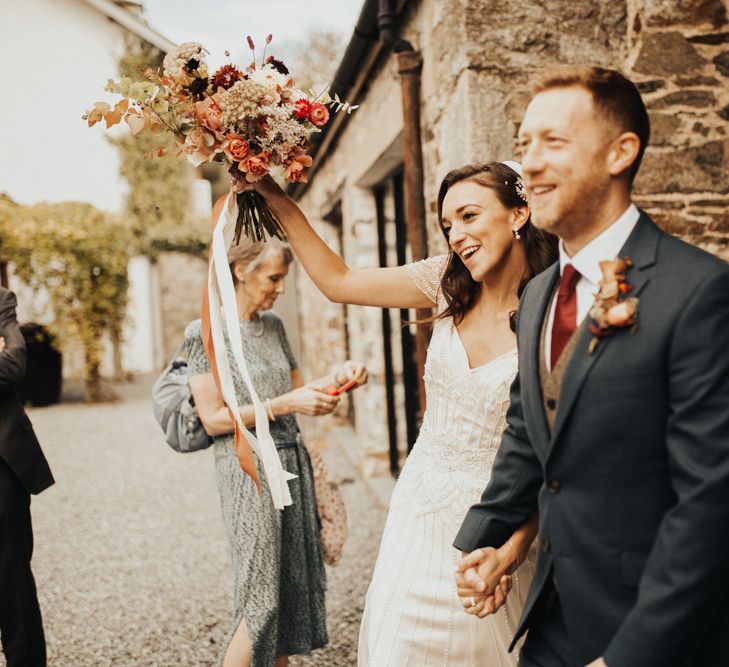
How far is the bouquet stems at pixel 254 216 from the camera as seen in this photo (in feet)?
7.58

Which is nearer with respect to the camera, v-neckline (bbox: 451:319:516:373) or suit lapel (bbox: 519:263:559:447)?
suit lapel (bbox: 519:263:559:447)

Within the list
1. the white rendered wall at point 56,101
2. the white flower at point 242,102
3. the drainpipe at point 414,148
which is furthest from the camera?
the white rendered wall at point 56,101

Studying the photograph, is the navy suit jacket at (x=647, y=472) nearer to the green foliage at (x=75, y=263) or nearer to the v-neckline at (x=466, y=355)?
the v-neckline at (x=466, y=355)

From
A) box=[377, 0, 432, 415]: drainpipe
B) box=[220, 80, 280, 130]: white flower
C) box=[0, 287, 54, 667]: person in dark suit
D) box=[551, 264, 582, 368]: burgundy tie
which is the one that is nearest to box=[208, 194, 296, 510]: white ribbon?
box=[220, 80, 280, 130]: white flower

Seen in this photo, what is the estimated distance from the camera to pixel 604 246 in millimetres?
1448

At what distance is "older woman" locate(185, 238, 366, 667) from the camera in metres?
2.72

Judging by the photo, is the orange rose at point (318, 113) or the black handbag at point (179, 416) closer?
the orange rose at point (318, 113)

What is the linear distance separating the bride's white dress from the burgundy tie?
0.60 m

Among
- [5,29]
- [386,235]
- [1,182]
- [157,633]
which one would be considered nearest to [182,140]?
[157,633]

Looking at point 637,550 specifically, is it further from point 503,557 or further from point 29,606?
point 29,606

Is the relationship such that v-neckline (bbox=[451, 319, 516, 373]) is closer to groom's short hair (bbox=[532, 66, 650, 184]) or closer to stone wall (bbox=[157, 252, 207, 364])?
groom's short hair (bbox=[532, 66, 650, 184])

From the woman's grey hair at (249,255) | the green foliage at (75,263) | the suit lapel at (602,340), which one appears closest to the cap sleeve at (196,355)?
the woman's grey hair at (249,255)

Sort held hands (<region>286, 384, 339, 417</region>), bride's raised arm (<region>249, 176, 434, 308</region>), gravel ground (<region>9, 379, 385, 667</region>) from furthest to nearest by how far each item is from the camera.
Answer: gravel ground (<region>9, 379, 385, 667</region>), held hands (<region>286, 384, 339, 417</region>), bride's raised arm (<region>249, 176, 434, 308</region>)

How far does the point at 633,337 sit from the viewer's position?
1312 mm
